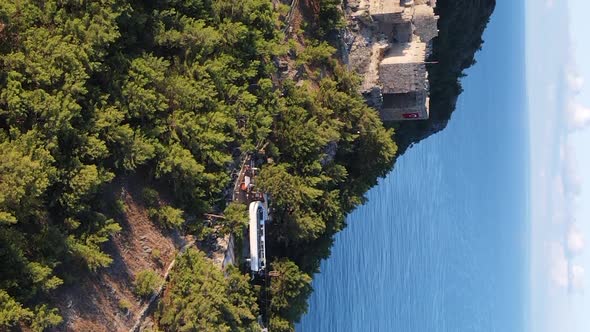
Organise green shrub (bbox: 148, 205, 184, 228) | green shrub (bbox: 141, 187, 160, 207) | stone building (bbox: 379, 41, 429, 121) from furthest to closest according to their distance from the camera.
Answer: stone building (bbox: 379, 41, 429, 121) < green shrub (bbox: 148, 205, 184, 228) < green shrub (bbox: 141, 187, 160, 207)

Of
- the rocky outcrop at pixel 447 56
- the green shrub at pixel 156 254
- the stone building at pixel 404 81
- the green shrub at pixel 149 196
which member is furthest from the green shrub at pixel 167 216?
the rocky outcrop at pixel 447 56

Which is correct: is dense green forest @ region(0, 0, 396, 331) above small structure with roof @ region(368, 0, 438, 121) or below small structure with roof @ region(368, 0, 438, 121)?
below

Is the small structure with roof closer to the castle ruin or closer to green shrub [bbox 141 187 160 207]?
the castle ruin

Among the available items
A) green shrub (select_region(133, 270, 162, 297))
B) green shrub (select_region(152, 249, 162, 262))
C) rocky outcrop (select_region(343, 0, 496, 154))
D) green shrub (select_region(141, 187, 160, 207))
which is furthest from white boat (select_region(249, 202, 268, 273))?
rocky outcrop (select_region(343, 0, 496, 154))

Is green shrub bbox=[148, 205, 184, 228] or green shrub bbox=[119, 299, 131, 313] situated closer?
green shrub bbox=[119, 299, 131, 313]

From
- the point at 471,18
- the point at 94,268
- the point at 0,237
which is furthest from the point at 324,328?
the point at 0,237

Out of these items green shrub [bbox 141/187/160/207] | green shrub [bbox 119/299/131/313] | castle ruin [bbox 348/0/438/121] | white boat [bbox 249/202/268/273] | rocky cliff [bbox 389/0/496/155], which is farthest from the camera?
rocky cliff [bbox 389/0/496/155]
